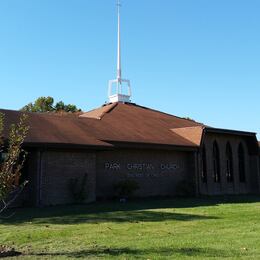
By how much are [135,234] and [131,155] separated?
13.8m

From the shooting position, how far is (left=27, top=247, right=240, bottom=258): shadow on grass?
29.2 ft

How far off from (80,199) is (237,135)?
13.9 meters

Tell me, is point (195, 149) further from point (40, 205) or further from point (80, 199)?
point (40, 205)

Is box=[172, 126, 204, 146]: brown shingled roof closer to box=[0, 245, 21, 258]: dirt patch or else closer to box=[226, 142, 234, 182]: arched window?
box=[226, 142, 234, 182]: arched window

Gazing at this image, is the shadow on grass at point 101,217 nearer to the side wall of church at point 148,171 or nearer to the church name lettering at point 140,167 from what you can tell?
the side wall of church at point 148,171

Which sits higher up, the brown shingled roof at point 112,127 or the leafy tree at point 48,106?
the leafy tree at point 48,106

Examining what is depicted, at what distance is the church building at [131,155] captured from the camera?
68.3ft

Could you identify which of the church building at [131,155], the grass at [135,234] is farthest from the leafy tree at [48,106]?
the grass at [135,234]

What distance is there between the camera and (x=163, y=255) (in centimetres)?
884

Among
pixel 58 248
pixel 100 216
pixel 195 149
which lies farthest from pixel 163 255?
pixel 195 149

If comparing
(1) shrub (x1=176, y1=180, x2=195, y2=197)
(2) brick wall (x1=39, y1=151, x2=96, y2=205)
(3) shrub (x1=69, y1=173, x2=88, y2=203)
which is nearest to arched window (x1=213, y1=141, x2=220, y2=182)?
(1) shrub (x1=176, y1=180, x2=195, y2=197)

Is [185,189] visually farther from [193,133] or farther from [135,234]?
[135,234]

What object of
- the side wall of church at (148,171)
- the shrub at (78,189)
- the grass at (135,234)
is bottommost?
the grass at (135,234)

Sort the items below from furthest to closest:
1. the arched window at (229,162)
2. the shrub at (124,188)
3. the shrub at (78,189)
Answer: the arched window at (229,162) → the shrub at (124,188) → the shrub at (78,189)
